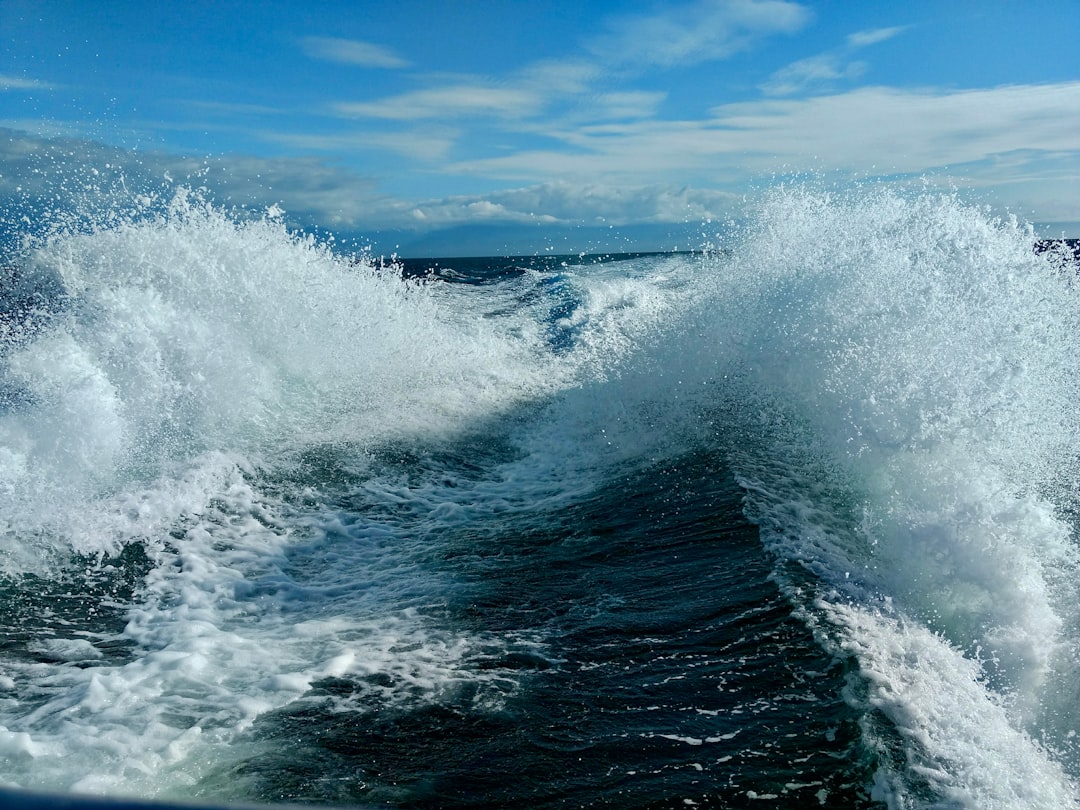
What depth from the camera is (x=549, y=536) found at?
27.0ft

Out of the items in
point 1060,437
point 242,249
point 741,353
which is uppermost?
point 242,249

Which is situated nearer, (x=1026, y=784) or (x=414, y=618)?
(x=1026, y=784)

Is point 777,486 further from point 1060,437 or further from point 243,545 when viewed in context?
point 243,545

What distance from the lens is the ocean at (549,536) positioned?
14.1ft

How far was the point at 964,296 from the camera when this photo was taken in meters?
9.90

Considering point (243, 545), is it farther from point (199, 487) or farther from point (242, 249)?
point (242, 249)

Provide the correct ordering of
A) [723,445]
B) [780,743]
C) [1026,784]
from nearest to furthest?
[1026,784]
[780,743]
[723,445]

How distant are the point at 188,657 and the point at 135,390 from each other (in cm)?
602

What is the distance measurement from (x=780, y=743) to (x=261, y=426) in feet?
31.1

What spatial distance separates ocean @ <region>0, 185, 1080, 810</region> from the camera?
4.30 m

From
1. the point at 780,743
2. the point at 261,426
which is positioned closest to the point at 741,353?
the point at 261,426

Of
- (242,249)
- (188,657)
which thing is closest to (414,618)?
(188,657)

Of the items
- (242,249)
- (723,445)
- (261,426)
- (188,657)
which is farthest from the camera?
(242,249)

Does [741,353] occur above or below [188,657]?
above
